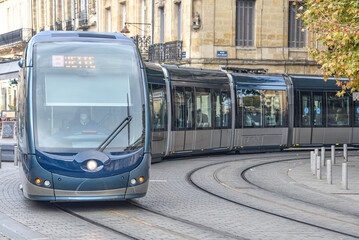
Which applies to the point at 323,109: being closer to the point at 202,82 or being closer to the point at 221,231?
the point at 202,82

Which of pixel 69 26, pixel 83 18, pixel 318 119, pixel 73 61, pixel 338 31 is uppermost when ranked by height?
pixel 83 18

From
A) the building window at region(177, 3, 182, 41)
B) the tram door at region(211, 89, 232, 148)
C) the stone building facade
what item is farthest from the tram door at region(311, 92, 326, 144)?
the building window at region(177, 3, 182, 41)

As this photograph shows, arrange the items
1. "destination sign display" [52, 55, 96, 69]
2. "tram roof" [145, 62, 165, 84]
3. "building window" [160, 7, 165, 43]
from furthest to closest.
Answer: "building window" [160, 7, 165, 43] < "tram roof" [145, 62, 165, 84] < "destination sign display" [52, 55, 96, 69]

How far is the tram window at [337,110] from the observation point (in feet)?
86.4

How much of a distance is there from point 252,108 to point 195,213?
44.9ft

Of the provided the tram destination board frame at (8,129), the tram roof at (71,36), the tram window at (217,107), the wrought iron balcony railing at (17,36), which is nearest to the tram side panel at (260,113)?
the tram window at (217,107)

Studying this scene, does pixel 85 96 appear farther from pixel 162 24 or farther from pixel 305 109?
pixel 162 24

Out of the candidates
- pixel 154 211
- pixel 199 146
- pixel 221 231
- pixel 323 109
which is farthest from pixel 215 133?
pixel 221 231

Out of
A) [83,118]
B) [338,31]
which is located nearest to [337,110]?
[338,31]

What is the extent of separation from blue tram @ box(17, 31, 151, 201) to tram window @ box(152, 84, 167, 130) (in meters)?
8.14

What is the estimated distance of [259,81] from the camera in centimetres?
2473

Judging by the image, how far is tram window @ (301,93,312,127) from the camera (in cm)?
2586

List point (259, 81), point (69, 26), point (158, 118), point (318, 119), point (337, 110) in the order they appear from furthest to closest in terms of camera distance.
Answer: point (69, 26), point (337, 110), point (318, 119), point (259, 81), point (158, 118)

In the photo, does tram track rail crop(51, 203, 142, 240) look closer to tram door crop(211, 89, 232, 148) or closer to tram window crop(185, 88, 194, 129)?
tram window crop(185, 88, 194, 129)
